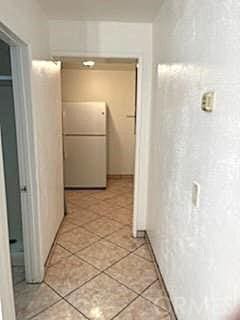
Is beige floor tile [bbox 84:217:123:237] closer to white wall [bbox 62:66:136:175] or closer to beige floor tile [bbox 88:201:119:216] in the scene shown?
beige floor tile [bbox 88:201:119:216]

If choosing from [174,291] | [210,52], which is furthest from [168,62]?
[174,291]

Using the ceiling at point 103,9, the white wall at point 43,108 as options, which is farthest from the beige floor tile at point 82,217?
the ceiling at point 103,9

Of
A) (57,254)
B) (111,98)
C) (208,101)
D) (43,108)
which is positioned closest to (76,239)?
(57,254)

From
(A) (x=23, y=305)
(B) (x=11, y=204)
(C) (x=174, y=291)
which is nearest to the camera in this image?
(C) (x=174, y=291)

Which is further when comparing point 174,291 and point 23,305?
point 23,305

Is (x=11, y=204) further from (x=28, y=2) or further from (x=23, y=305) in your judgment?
(x=28, y=2)

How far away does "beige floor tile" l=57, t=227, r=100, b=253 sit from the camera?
109 inches

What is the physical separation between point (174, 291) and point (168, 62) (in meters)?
1.63

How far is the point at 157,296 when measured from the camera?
6.77 feet

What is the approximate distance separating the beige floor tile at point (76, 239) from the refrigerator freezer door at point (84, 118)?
1.86 metres

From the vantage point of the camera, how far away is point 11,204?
272 cm

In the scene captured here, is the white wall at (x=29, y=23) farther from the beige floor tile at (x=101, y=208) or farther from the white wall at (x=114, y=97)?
the white wall at (x=114, y=97)

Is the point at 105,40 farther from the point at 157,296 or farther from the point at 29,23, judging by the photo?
Answer: the point at 157,296

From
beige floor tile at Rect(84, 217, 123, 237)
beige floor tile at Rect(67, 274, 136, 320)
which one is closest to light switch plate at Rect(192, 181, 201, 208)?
beige floor tile at Rect(67, 274, 136, 320)
